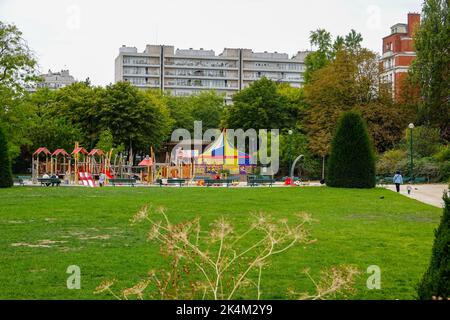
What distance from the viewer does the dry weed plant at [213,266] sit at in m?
5.89

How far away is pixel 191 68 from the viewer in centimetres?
12488

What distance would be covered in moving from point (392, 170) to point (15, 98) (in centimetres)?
2913

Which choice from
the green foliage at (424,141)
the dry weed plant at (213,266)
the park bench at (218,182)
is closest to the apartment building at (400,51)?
the green foliage at (424,141)

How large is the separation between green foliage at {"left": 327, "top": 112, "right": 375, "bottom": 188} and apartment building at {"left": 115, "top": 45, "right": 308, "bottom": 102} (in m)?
85.0

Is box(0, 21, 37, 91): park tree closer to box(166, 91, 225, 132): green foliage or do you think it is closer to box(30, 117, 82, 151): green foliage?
box(30, 117, 82, 151): green foliage

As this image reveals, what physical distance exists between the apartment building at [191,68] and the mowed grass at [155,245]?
9943 centimetres

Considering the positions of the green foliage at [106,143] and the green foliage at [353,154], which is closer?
the green foliage at [353,154]

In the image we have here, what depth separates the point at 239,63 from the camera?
415 ft

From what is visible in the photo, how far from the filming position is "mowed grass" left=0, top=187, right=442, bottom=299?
9523 mm

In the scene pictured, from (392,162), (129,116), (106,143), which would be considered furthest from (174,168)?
(392,162)

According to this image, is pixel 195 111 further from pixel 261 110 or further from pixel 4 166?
pixel 4 166

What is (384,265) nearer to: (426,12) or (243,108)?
(426,12)

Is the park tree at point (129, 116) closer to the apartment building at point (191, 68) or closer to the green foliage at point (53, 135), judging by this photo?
the green foliage at point (53, 135)
